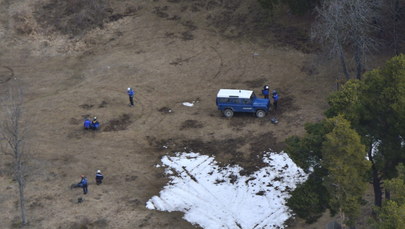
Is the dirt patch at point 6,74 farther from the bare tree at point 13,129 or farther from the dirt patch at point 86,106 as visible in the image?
the dirt patch at point 86,106

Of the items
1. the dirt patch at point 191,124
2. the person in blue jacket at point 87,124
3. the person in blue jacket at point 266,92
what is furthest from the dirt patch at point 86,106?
the person in blue jacket at point 266,92

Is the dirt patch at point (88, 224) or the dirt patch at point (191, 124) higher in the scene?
the dirt patch at point (88, 224)

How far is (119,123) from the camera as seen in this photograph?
40.5 metres

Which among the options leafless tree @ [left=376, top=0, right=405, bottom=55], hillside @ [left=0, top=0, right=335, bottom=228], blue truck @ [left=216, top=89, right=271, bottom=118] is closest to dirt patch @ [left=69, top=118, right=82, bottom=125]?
hillside @ [left=0, top=0, right=335, bottom=228]

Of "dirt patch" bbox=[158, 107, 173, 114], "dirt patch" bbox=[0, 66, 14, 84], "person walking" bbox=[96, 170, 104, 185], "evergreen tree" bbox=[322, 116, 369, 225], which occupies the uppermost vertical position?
"evergreen tree" bbox=[322, 116, 369, 225]

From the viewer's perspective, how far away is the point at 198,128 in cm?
3950

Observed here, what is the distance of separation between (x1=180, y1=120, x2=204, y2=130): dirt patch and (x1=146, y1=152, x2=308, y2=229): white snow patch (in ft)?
12.5

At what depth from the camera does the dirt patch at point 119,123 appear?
131ft

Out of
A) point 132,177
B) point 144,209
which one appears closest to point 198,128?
point 132,177

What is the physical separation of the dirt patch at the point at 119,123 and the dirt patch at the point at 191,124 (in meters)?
3.91

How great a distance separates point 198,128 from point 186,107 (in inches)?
133

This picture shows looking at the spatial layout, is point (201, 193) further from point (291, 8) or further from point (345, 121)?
point (291, 8)

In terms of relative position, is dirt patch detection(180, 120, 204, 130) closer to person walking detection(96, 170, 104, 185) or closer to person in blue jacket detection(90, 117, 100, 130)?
person in blue jacket detection(90, 117, 100, 130)

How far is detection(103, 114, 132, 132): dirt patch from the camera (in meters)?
39.9
